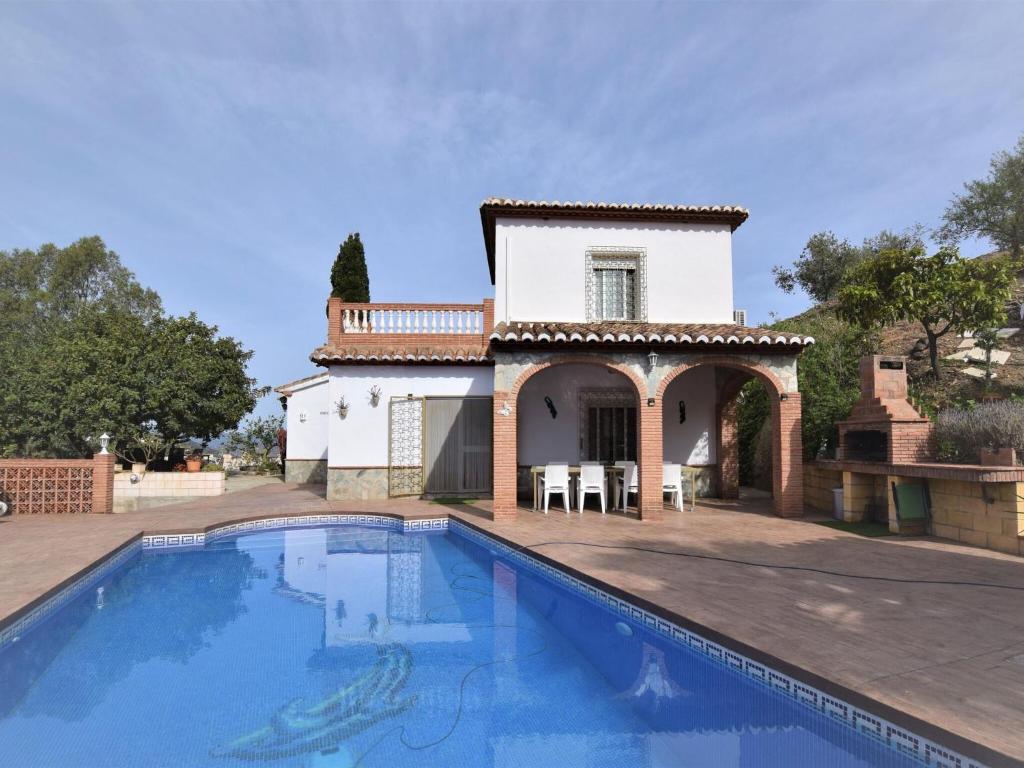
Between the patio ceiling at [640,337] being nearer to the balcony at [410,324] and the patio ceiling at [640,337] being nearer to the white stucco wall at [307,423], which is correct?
the balcony at [410,324]

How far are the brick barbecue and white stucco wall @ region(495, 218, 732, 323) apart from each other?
14.2 ft

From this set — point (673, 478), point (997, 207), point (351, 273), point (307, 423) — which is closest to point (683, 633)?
point (673, 478)

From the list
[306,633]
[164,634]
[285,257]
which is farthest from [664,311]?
[285,257]

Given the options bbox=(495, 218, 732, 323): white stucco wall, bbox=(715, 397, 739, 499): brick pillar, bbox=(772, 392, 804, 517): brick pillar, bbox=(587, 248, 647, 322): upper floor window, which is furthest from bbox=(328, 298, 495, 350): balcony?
bbox=(772, 392, 804, 517): brick pillar

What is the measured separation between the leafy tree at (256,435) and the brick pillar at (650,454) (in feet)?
69.8

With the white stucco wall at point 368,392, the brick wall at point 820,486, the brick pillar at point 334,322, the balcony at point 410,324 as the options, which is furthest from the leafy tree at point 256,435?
the brick wall at point 820,486

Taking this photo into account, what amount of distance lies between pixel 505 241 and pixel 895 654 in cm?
1148

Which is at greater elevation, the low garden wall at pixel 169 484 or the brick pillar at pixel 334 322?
the brick pillar at pixel 334 322

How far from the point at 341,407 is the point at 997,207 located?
28.5 m

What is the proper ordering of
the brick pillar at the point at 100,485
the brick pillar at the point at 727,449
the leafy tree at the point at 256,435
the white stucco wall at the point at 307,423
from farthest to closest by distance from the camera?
the leafy tree at the point at 256,435
the white stucco wall at the point at 307,423
the brick pillar at the point at 727,449
the brick pillar at the point at 100,485

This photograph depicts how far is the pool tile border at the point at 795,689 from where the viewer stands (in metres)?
2.99

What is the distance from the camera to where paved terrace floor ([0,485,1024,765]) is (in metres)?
3.53

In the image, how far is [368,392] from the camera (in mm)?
14141

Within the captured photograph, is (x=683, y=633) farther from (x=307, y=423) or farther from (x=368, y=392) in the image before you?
(x=307, y=423)
